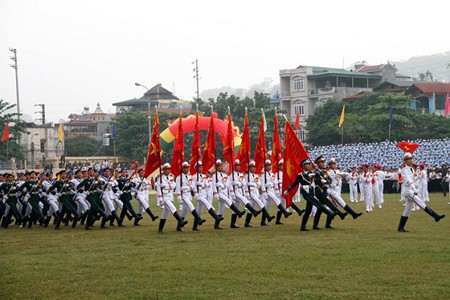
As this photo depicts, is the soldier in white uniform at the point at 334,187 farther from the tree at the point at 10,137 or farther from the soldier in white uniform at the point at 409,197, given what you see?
the tree at the point at 10,137

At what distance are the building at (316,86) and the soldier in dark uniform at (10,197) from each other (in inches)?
A: 2079

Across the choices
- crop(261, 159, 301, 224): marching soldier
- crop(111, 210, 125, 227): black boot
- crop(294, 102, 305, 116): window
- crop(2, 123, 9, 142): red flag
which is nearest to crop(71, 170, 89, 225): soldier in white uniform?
crop(111, 210, 125, 227): black boot

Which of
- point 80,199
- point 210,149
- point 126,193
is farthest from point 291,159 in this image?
point 80,199

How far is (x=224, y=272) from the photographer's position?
1297cm

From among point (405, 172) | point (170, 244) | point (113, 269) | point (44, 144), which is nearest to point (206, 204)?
point (170, 244)

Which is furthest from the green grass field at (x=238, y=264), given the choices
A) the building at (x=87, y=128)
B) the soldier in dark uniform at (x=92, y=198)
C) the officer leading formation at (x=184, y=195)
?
the building at (x=87, y=128)

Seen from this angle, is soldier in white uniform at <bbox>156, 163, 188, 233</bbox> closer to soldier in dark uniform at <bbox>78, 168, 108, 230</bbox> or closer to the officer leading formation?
the officer leading formation

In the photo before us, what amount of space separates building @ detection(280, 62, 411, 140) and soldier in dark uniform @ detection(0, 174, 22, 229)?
52798mm

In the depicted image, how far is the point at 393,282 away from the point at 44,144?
237ft

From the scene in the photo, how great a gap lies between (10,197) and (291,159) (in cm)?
1073

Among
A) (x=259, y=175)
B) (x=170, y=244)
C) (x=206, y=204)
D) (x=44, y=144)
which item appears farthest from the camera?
(x=44, y=144)

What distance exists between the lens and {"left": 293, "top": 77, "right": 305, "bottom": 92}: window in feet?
262

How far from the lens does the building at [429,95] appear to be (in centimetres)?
7325

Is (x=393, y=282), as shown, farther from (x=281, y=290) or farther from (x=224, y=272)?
(x=224, y=272)
